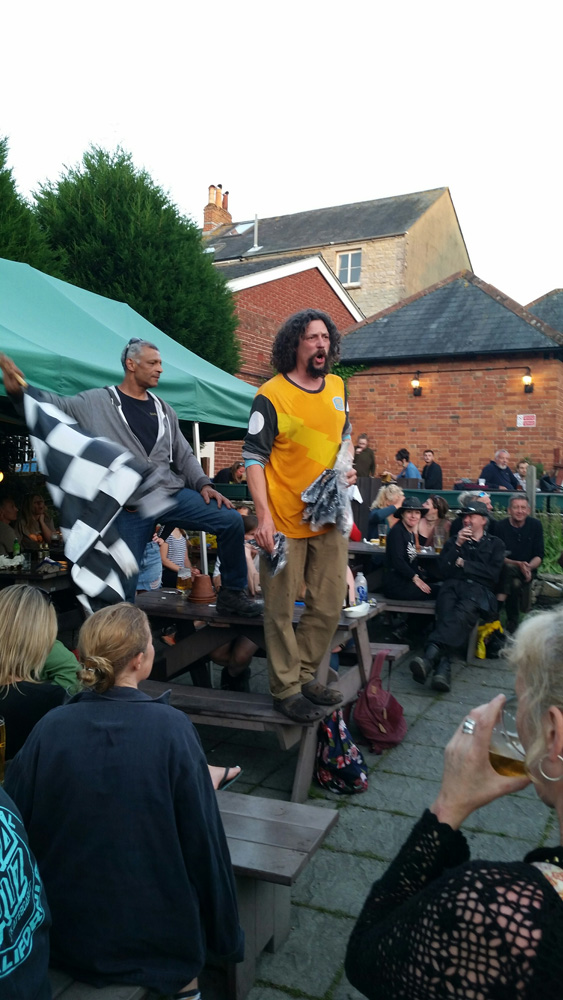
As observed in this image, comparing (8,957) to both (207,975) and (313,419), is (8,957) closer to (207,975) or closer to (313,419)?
(207,975)

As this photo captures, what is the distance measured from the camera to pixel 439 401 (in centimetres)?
1652

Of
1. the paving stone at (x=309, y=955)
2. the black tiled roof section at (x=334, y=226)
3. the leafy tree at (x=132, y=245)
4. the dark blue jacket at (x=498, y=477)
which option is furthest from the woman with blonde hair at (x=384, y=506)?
the black tiled roof section at (x=334, y=226)

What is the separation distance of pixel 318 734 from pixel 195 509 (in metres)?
1.33

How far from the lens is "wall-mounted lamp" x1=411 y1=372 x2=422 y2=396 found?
54.6 ft

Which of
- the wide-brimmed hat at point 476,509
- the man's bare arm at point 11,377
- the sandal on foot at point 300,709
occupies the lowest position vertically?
the sandal on foot at point 300,709

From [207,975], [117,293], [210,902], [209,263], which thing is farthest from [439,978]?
[209,263]

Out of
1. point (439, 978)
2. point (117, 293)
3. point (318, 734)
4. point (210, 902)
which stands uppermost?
point (117, 293)

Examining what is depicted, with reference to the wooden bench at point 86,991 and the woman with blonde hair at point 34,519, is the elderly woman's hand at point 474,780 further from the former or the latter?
the woman with blonde hair at point 34,519

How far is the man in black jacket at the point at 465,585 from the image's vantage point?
18.8ft

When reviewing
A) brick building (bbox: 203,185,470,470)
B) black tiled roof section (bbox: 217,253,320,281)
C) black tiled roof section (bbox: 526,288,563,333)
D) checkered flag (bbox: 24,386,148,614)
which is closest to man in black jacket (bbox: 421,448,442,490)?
brick building (bbox: 203,185,470,470)

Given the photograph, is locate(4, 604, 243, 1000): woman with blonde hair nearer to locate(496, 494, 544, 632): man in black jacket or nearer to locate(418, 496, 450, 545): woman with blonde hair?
locate(496, 494, 544, 632): man in black jacket

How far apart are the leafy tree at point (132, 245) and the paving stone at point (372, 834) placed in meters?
11.3

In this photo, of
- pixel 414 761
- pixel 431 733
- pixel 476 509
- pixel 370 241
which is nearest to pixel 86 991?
pixel 414 761

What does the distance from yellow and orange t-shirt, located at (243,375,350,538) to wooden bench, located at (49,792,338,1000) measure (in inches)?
46.7
